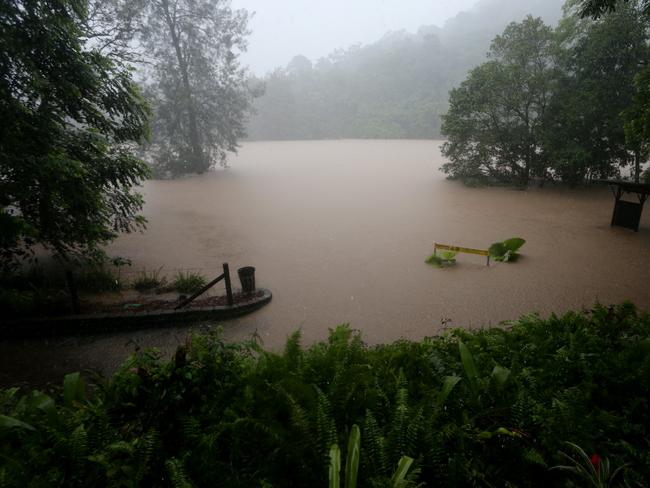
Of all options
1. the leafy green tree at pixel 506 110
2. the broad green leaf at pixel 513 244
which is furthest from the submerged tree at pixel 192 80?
the broad green leaf at pixel 513 244

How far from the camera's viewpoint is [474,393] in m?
1.74

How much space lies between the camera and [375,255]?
7.17 meters

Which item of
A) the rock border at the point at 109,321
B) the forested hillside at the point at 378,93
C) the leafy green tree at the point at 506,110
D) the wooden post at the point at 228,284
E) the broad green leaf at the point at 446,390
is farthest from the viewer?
the forested hillside at the point at 378,93

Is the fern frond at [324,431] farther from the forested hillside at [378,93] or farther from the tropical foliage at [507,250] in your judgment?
the forested hillside at [378,93]

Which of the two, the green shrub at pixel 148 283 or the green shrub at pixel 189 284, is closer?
the green shrub at pixel 189 284

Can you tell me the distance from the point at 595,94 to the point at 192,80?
669 inches

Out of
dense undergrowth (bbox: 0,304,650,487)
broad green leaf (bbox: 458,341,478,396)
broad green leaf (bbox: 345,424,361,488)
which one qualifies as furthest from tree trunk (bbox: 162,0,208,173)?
broad green leaf (bbox: 345,424,361,488)

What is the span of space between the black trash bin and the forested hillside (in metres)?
30.4

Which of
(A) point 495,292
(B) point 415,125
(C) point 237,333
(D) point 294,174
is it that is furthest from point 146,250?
(B) point 415,125

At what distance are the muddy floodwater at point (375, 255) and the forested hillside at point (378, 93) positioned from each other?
2234 cm

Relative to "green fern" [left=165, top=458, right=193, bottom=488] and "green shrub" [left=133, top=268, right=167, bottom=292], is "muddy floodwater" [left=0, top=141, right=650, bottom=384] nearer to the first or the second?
"green shrub" [left=133, top=268, right=167, bottom=292]

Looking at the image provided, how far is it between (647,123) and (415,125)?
28.5 meters

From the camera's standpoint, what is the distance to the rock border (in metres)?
4.38

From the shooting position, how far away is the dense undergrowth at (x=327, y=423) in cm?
130
